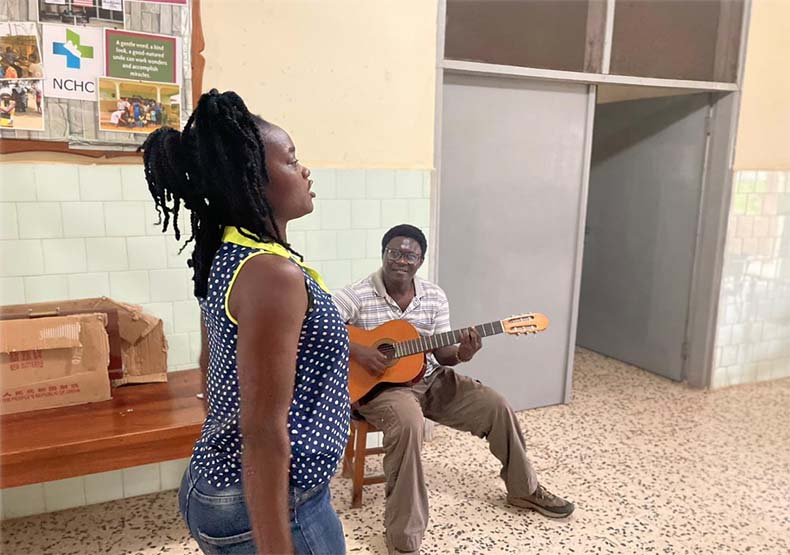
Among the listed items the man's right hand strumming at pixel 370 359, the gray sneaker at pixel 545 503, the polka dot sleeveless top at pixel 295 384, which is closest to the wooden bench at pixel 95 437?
the man's right hand strumming at pixel 370 359

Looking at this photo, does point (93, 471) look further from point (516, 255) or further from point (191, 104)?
point (516, 255)

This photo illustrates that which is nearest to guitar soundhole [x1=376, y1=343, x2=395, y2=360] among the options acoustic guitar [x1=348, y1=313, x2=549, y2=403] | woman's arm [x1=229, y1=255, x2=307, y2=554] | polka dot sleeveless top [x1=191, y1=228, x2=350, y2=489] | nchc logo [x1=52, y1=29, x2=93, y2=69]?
acoustic guitar [x1=348, y1=313, x2=549, y2=403]

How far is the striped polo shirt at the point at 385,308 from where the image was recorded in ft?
8.09

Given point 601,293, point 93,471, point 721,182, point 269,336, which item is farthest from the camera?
point 601,293

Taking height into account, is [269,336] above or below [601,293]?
above

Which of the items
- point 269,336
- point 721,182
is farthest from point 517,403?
point 269,336

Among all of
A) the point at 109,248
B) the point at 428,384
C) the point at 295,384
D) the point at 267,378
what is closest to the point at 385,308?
the point at 428,384

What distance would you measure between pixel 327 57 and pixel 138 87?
0.81 meters

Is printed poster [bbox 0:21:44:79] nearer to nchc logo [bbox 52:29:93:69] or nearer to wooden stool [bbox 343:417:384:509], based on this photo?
nchc logo [bbox 52:29:93:69]

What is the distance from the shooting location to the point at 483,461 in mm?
2906

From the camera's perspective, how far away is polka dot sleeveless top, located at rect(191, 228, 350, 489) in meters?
0.96

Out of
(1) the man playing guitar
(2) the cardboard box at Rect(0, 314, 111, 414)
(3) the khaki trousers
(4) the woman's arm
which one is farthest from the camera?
(1) the man playing guitar

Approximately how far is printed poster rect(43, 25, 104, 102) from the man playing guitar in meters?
1.27

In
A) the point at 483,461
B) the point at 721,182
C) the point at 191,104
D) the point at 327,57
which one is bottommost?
the point at 483,461
